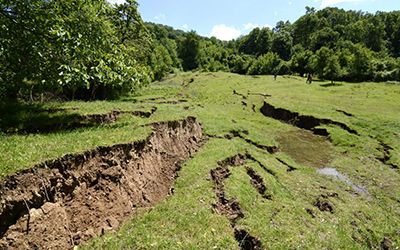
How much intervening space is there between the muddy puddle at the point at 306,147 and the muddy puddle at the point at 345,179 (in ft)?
2.31

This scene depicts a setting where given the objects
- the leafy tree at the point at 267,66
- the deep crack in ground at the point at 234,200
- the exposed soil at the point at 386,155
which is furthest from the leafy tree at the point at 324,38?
the deep crack in ground at the point at 234,200

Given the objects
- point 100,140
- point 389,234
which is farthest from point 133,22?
point 389,234

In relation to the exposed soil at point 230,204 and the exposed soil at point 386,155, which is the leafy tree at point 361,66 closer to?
the exposed soil at point 386,155

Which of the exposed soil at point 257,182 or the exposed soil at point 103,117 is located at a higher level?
the exposed soil at point 103,117

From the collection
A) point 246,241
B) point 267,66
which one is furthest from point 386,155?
point 267,66

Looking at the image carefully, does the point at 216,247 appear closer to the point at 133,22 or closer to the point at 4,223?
the point at 4,223

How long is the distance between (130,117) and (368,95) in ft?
131

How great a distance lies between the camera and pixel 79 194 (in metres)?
6.22

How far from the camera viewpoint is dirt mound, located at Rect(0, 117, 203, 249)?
15.6 ft

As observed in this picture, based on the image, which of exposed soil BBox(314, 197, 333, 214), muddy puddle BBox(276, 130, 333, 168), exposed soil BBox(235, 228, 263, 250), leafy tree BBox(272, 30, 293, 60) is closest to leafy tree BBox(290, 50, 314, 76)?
leafy tree BBox(272, 30, 293, 60)

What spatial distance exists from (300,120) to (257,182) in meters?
16.8

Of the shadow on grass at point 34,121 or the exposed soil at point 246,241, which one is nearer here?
the exposed soil at point 246,241

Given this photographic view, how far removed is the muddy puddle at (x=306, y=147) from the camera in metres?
15.3

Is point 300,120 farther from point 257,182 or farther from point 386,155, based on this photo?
point 257,182
